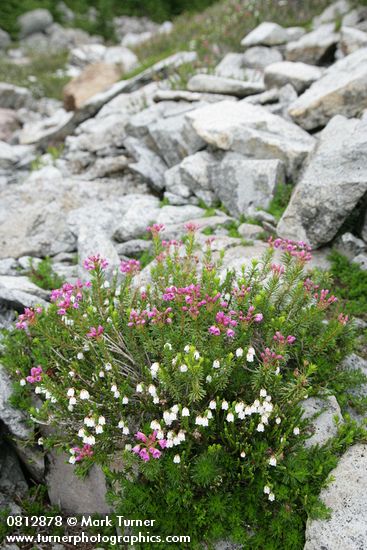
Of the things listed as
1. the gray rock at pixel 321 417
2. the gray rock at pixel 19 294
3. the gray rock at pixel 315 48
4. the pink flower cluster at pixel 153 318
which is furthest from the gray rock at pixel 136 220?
the gray rock at pixel 315 48

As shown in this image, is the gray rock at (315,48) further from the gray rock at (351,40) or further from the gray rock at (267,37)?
the gray rock at (267,37)

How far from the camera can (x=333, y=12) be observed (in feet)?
45.9

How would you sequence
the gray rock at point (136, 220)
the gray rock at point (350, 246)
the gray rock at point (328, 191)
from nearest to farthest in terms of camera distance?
the gray rock at point (328, 191) < the gray rock at point (350, 246) < the gray rock at point (136, 220)

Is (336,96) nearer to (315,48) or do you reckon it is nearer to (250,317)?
(315,48)

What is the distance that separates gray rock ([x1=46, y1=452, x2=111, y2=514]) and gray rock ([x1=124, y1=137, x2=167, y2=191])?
20.6ft

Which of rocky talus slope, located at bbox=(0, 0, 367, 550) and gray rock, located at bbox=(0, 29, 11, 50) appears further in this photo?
gray rock, located at bbox=(0, 29, 11, 50)

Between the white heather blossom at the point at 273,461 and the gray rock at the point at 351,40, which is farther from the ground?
the gray rock at the point at 351,40

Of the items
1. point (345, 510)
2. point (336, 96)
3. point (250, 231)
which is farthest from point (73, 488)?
point (336, 96)

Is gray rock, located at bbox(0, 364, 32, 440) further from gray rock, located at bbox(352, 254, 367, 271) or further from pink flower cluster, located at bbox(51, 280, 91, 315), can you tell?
gray rock, located at bbox(352, 254, 367, 271)

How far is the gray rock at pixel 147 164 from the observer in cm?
982

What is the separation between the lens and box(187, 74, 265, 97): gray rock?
11.2m

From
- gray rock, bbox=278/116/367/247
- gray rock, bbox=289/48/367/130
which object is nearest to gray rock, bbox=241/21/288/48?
gray rock, bbox=289/48/367/130

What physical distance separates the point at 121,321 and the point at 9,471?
2423 mm

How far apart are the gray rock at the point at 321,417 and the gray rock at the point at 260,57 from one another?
11.1 m
